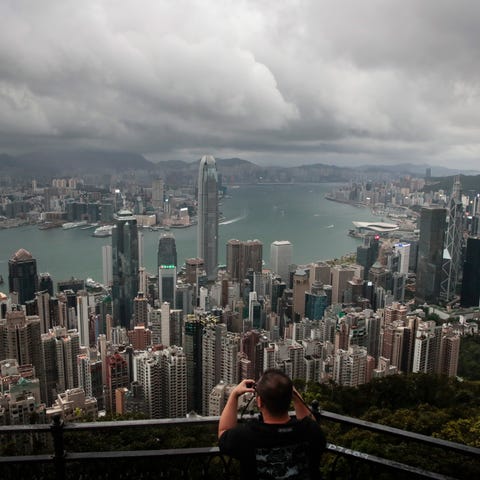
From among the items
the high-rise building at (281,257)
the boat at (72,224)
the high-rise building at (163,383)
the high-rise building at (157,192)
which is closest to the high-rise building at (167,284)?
the high-rise building at (157,192)

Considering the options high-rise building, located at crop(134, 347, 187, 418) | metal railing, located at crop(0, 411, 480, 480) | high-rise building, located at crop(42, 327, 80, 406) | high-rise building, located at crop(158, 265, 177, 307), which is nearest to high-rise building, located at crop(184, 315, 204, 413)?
high-rise building, located at crop(134, 347, 187, 418)

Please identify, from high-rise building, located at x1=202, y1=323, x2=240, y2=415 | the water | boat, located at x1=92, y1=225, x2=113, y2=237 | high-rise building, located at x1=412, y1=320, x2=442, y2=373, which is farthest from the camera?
boat, located at x1=92, y1=225, x2=113, y2=237

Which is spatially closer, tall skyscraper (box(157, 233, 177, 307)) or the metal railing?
the metal railing

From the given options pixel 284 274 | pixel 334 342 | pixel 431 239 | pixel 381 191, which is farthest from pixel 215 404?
pixel 381 191

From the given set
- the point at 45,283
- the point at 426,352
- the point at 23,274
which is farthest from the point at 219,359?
the point at 23,274

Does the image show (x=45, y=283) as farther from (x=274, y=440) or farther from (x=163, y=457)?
(x=274, y=440)

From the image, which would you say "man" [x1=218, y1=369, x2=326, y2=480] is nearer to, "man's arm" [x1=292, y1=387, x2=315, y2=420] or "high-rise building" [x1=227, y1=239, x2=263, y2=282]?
"man's arm" [x1=292, y1=387, x2=315, y2=420]

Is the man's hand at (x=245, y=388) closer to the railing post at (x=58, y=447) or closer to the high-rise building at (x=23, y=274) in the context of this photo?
the railing post at (x=58, y=447)
